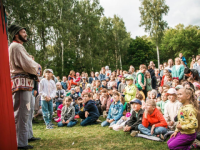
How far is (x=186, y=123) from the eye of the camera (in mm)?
2846

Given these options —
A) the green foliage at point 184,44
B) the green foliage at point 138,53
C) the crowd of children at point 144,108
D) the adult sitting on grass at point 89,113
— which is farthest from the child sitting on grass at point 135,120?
the green foliage at point 184,44

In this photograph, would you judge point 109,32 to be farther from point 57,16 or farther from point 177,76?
point 177,76

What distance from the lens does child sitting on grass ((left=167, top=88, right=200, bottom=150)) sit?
280 cm

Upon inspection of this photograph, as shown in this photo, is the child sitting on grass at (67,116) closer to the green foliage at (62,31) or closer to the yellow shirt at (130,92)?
the yellow shirt at (130,92)

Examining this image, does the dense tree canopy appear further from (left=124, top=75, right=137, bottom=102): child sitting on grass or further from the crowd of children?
(left=124, top=75, right=137, bottom=102): child sitting on grass

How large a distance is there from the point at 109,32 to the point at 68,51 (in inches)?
428

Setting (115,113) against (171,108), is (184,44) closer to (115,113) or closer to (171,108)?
(115,113)

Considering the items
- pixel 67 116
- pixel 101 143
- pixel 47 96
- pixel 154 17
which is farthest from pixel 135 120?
pixel 154 17

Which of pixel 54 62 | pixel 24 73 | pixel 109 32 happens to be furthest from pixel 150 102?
pixel 109 32

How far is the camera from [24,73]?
121 inches

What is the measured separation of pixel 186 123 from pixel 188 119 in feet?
0.25

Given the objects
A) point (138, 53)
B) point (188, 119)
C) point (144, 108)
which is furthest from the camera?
point (138, 53)

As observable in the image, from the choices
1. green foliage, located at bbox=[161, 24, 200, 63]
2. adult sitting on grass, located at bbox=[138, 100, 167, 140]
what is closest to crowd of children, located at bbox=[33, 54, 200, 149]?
adult sitting on grass, located at bbox=[138, 100, 167, 140]

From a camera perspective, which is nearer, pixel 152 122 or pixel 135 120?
pixel 152 122
